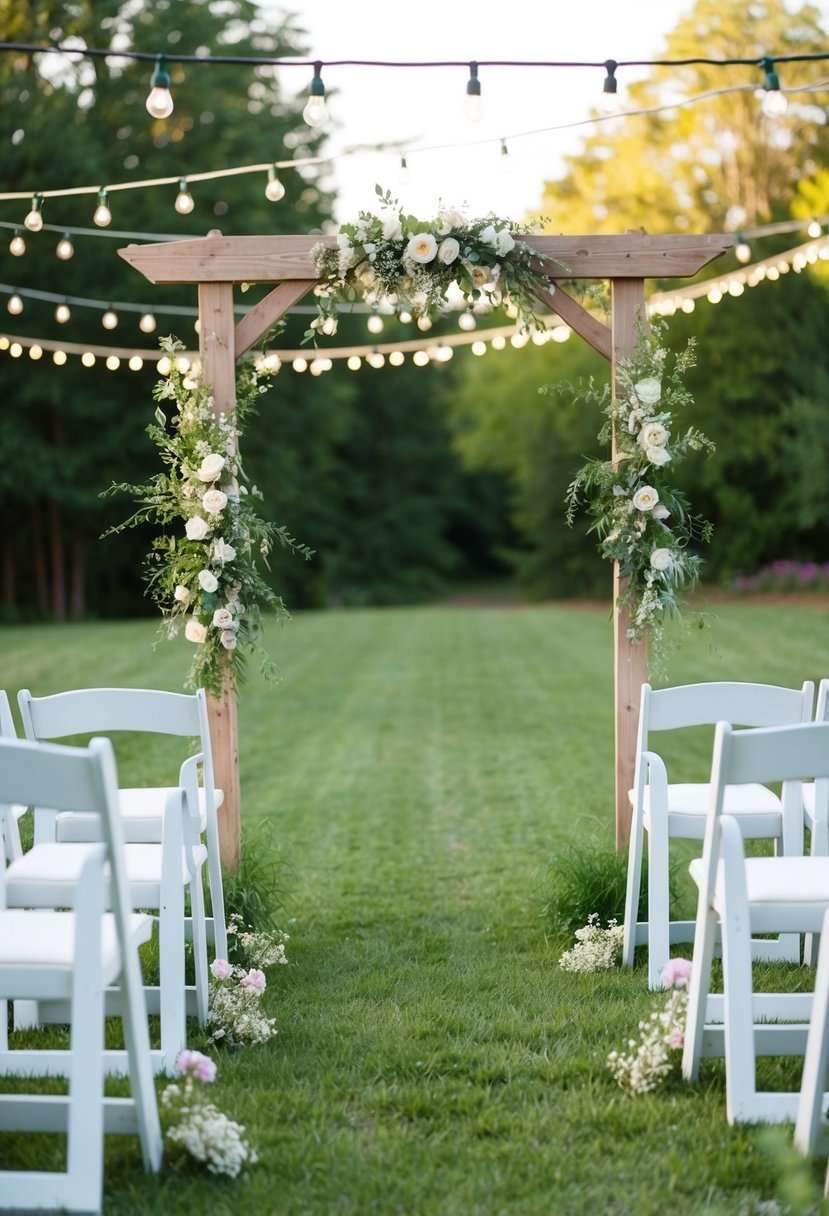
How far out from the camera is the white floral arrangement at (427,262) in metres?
4.49

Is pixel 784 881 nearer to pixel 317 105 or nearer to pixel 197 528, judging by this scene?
pixel 197 528

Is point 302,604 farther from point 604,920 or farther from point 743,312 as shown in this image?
point 604,920

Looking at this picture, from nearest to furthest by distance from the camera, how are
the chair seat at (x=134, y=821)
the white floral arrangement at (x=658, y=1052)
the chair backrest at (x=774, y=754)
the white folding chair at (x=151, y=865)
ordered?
the chair backrest at (x=774, y=754)
the white floral arrangement at (x=658, y=1052)
the white folding chair at (x=151, y=865)
the chair seat at (x=134, y=821)

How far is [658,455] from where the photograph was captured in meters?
4.38

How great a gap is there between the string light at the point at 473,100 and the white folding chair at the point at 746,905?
280 cm

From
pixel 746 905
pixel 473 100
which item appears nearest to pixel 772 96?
pixel 473 100

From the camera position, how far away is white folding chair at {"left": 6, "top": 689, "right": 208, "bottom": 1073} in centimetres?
317

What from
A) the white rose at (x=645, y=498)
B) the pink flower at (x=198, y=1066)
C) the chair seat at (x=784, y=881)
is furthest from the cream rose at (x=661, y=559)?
the pink flower at (x=198, y=1066)

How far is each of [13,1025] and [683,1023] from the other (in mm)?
2015

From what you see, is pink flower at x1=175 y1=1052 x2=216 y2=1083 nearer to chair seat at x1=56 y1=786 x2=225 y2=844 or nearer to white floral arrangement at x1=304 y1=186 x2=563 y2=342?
chair seat at x1=56 y1=786 x2=225 y2=844

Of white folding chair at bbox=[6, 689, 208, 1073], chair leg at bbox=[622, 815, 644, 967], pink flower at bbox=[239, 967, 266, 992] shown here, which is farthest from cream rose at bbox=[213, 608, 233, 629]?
chair leg at bbox=[622, 815, 644, 967]

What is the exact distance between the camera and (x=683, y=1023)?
317 centimetres

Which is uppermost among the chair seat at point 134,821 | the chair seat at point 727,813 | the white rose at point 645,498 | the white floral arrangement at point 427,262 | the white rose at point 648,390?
the white floral arrangement at point 427,262

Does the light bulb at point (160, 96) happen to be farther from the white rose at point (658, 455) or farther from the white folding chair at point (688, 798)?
the white folding chair at point (688, 798)
